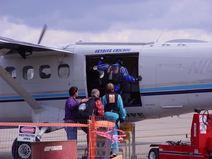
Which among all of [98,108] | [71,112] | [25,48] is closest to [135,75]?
[25,48]

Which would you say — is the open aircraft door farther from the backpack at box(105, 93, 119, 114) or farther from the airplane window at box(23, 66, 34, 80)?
the airplane window at box(23, 66, 34, 80)

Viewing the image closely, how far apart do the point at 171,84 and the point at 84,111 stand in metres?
2.86

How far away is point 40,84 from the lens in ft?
47.2

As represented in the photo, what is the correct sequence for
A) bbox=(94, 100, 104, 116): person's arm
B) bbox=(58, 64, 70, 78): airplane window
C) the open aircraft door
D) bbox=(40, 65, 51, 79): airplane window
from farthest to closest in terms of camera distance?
bbox=(40, 65, 51, 79): airplane window
bbox=(58, 64, 70, 78): airplane window
the open aircraft door
bbox=(94, 100, 104, 116): person's arm

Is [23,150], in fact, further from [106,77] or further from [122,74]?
[122,74]

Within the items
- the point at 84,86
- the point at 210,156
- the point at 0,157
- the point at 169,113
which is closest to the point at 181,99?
the point at 169,113

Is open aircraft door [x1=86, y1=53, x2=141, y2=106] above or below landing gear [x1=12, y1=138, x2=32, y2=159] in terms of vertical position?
above

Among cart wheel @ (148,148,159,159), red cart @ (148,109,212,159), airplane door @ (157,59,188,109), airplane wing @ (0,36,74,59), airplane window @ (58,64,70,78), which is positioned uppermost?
airplane wing @ (0,36,74,59)

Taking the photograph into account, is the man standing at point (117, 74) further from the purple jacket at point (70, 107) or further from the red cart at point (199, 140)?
the red cart at point (199, 140)

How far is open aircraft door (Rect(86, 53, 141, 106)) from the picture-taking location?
13.5 m

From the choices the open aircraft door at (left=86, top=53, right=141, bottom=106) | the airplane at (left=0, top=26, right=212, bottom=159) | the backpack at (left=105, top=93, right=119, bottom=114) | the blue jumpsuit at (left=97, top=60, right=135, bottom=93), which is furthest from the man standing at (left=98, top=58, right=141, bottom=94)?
the backpack at (left=105, top=93, right=119, bottom=114)

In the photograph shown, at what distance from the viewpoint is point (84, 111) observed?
10891 mm

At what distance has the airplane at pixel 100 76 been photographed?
1226cm

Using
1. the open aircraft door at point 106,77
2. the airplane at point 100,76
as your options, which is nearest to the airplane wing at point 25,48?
the airplane at point 100,76
